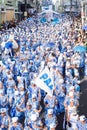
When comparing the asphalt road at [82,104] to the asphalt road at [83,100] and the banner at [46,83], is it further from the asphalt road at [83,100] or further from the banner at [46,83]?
the banner at [46,83]

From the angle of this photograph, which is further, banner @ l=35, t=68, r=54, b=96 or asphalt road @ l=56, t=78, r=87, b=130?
asphalt road @ l=56, t=78, r=87, b=130

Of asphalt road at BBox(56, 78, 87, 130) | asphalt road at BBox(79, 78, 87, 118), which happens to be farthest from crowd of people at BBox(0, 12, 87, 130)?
asphalt road at BBox(79, 78, 87, 118)

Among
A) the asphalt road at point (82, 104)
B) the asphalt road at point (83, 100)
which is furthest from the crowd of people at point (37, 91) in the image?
the asphalt road at point (83, 100)

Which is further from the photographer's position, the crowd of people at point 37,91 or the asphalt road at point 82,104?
the asphalt road at point 82,104

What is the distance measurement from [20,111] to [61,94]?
5.75 ft

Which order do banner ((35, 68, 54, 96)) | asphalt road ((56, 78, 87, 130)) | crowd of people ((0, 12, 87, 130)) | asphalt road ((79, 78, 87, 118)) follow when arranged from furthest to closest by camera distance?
asphalt road ((79, 78, 87, 118)), asphalt road ((56, 78, 87, 130)), banner ((35, 68, 54, 96)), crowd of people ((0, 12, 87, 130))

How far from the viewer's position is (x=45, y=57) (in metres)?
21.0

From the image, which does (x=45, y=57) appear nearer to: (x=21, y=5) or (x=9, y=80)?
(x=9, y=80)

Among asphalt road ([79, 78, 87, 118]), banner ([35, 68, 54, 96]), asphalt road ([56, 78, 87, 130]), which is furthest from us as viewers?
asphalt road ([79, 78, 87, 118])

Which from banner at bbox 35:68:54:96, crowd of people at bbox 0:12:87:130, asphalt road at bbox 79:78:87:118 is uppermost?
banner at bbox 35:68:54:96

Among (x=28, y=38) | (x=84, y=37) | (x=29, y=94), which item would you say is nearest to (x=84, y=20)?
(x=84, y=37)

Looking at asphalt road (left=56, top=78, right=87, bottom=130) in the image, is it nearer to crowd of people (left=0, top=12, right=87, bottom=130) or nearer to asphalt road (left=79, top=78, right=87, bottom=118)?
asphalt road (left=79, top=78, right=87, bottom=118)

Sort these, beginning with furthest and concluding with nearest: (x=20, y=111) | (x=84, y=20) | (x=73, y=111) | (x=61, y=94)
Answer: (x=84, y=20), (x=61, y=94), (x=20, y=111), (x=73, y=111)

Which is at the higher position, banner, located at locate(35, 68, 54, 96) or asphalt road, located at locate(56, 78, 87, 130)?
banner, located at locate(35, 68, 54, 96)
